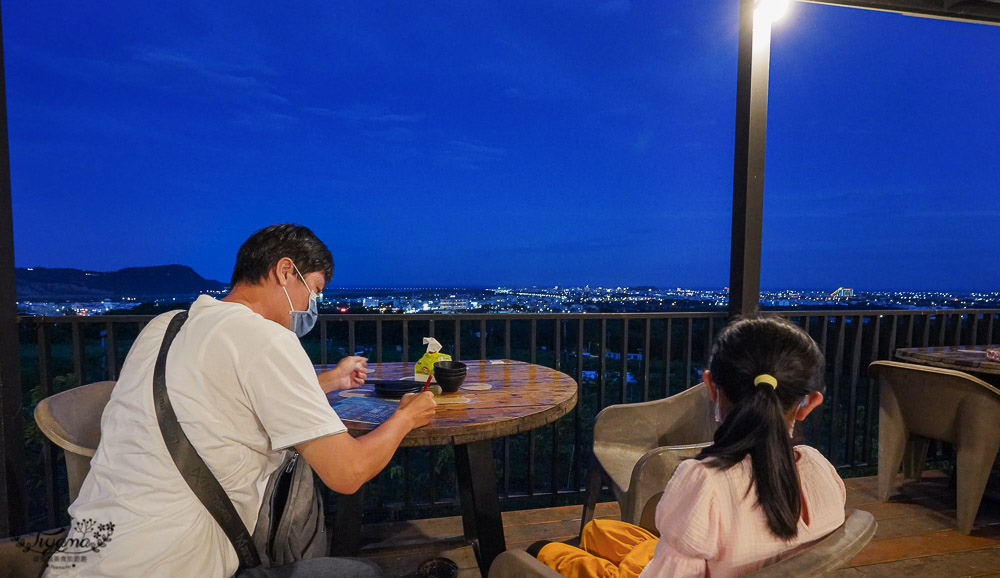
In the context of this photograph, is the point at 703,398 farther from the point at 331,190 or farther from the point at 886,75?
the point at 886,75

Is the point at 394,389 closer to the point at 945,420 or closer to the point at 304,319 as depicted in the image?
Result: the point at 304,319

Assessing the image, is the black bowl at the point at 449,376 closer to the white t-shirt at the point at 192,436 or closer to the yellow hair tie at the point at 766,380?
the white t-shirt at the point at 192,436

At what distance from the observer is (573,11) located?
11562mm

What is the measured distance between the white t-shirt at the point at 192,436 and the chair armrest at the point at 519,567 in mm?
420

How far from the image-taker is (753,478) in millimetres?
770

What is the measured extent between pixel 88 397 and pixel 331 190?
15524 mm

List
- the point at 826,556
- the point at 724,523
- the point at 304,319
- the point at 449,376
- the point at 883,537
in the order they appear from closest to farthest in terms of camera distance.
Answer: the point at 826,556
the point at 724,523
the point at 304,319
the point at 449,376
the point at 883,537

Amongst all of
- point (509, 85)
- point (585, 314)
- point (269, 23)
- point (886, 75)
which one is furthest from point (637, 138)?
point (585, 314)

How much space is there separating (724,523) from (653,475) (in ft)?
2.16

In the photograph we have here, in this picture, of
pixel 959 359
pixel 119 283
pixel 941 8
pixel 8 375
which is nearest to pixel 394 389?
pixel 8 375

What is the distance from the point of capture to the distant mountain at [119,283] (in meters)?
3.53

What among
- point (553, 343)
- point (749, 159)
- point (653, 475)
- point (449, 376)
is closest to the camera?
point (653, 475)

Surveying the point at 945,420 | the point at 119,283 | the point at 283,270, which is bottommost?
the point at 945,420

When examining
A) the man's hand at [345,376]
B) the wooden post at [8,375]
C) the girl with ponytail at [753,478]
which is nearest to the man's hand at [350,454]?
the girl with ponytail at [753,478]
